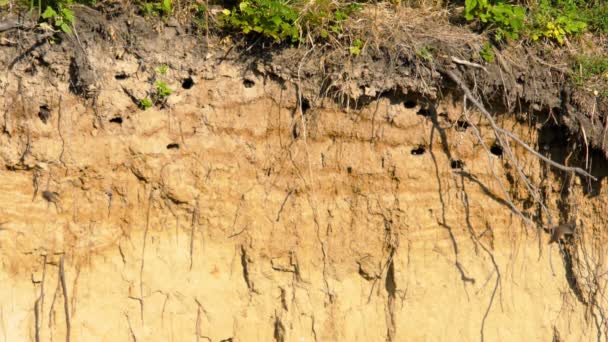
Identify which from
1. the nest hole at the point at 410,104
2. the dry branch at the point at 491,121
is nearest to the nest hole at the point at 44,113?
the nest hole at the point at 410,104

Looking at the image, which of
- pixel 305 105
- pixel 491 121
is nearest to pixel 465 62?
pixel 491 121

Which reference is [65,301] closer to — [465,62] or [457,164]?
[457,164]

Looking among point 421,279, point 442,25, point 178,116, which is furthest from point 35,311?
Answer: point 442,25

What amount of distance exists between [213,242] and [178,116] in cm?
73

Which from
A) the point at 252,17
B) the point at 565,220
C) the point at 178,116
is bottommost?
the point at 565,220

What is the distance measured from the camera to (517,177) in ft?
15.8

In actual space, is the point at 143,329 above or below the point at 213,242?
below

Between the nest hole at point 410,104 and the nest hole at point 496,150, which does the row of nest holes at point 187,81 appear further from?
the nest hole at point 496,150

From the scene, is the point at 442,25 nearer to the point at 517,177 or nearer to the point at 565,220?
the point at 517,177

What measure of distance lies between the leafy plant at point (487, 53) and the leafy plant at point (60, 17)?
2.27m

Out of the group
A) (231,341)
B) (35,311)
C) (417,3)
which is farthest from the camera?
(417,3)

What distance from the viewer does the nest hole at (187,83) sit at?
4340mm

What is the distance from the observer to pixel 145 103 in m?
4.25

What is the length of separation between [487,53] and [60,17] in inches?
92.8
